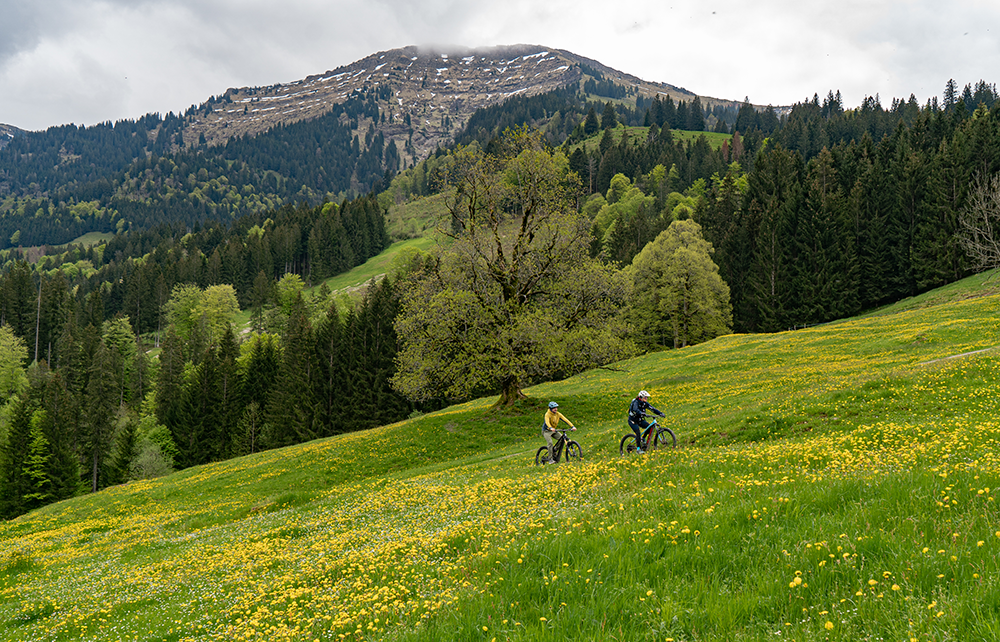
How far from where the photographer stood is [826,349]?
40469mm

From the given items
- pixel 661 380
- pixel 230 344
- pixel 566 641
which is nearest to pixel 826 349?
pixel 661 380

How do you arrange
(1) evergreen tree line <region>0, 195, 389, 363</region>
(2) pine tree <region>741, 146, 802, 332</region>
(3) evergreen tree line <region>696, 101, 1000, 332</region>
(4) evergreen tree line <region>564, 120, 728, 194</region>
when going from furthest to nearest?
(4) evergreen tree line <region>564, 120, 728, 194</region> < (1) evergreen tree line <region>0, 195, 389, 363</region> < (2) pine tree <region>741, 146, 802, 332</region> < (3) evergreen tree line <region>696, 101, 1000, 332</region>

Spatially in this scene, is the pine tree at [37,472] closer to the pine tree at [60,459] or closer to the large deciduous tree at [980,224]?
the pine tree at [60,459]

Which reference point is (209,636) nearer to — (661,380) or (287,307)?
(661,380)

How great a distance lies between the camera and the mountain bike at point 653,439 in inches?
732

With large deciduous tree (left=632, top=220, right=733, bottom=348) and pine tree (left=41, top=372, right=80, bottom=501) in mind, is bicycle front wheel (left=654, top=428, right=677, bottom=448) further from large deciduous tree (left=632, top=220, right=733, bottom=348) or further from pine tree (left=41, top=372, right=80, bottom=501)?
pine tree (left=41, top=372, right=80, bottom=501)

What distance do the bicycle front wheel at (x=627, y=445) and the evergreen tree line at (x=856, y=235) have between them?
2867 inches

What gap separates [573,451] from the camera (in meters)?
21.7

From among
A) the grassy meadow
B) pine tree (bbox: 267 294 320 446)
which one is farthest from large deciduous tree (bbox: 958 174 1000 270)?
pine tree (bbox: 267 294 320 446)

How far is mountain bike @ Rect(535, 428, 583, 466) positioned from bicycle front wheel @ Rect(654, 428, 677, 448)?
3.06 m

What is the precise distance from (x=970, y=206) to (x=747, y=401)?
7613 cm

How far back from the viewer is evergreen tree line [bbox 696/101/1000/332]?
255 feet

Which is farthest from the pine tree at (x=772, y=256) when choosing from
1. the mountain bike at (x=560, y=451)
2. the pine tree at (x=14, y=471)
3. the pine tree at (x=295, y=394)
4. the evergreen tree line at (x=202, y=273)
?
the evergreen tree line at (x=202, y=273)

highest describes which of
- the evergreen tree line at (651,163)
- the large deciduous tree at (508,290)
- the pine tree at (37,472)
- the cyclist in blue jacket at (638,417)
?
the evergreen tree line at (651,163)
